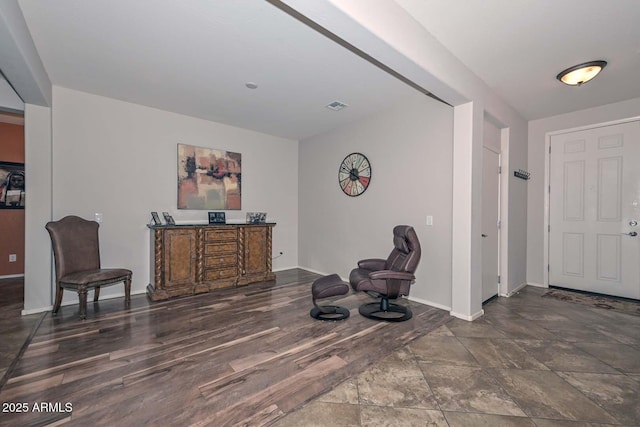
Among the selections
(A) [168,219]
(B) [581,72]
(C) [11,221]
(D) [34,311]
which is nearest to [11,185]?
(C) [11,221]

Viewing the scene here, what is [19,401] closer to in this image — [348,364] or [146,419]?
[146,419]

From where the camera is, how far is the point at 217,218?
4762mm

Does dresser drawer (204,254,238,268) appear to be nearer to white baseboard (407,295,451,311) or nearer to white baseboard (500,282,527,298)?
white baseboard (407,295,451,311)

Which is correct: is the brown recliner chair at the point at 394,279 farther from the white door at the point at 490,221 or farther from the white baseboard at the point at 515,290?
the white baseboard at the point at 515,290

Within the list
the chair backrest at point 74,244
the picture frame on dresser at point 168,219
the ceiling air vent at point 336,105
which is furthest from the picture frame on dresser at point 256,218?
the ceiling air vent at point 336,105

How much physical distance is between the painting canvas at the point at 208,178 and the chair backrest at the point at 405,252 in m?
3.00

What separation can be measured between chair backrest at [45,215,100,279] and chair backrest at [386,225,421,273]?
12.5ft

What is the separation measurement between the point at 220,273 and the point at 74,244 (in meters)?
1.83

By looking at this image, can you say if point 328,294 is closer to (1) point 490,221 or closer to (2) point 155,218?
(1) point 490,221

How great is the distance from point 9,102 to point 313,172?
4.42 meters

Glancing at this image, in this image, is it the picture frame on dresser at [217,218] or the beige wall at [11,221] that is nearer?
the picture frame on dresser at [217,218]

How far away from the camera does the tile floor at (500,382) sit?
169 cm

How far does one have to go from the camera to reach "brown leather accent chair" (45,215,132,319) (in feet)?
10.4

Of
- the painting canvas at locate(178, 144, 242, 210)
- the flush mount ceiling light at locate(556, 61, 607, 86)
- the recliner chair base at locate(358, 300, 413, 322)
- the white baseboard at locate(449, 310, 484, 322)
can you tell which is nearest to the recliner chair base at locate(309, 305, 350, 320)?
the recliner chair base at locate(358, 300, 413, 322)
